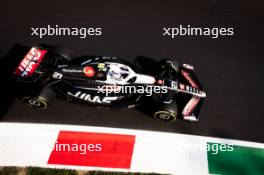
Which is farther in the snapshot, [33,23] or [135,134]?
[33,23]

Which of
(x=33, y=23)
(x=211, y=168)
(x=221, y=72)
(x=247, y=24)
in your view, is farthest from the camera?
(x=247, y=24)

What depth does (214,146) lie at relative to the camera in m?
7.61

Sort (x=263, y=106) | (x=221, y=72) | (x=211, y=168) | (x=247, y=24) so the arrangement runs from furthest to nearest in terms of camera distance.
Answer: (x=247, y=24)
(x=221, y=72)
(x=263, y=106)
(x=211, y=168)

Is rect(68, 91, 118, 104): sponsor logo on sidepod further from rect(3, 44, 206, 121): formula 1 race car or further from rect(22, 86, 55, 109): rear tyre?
rect(22, 86, 55, 109): rear tyre

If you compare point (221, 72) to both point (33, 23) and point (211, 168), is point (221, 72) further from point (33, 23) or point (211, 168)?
point (33, 23)

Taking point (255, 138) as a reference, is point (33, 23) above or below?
above

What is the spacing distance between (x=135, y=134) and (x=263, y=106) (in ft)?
11.7

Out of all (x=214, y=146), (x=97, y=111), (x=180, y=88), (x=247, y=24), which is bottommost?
(x=214, y=146)

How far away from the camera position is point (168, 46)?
9703 mm

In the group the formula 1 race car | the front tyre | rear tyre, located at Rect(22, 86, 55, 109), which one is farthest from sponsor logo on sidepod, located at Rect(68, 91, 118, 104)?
the front tyre

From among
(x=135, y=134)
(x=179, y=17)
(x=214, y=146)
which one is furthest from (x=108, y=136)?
(x=179, y=17)

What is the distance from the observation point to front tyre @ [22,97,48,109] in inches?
286

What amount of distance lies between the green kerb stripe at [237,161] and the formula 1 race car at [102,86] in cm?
107

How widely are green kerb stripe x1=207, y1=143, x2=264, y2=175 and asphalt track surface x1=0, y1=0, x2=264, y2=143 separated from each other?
0.41m
